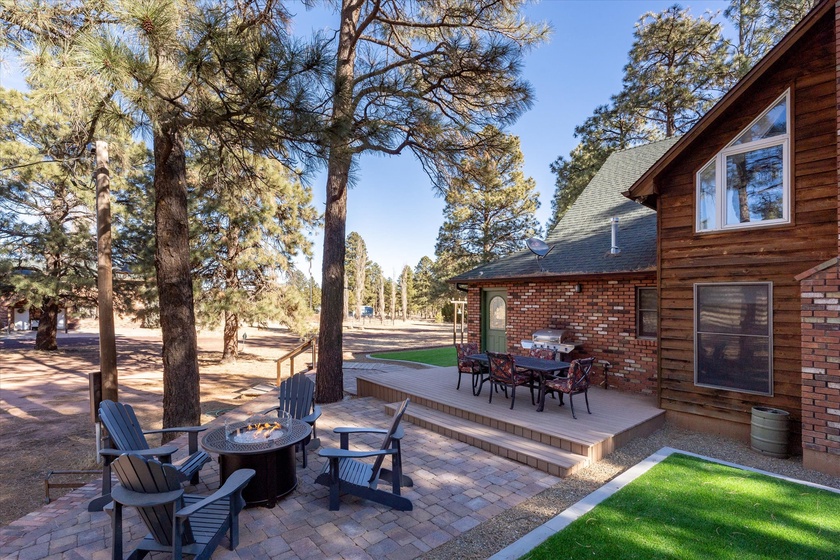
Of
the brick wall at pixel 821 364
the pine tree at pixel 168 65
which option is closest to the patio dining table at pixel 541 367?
the brick wall at pixel 821 364

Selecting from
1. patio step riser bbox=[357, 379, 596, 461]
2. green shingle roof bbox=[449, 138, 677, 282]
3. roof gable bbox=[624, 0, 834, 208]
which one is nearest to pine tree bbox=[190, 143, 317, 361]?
green shingle roof bbox=[449, 138, 677, 282]

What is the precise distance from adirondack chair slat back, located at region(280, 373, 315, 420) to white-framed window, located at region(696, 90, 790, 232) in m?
6.17

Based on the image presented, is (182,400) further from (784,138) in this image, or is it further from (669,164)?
(784,138)

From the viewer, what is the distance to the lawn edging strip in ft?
9.71

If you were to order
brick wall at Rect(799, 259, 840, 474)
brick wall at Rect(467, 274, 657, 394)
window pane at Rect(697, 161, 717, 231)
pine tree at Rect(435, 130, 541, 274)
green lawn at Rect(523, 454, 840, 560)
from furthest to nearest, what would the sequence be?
pine tree at Rect(435, 130, 541, 274) < brick wall at Rect(467, 274, 657, 394) < window pane at Rect(697, 161, 717, 231) < brick wall at Rect(799, 259, 840, 474) < green lawn at Rect(523, 454, 840, 560)

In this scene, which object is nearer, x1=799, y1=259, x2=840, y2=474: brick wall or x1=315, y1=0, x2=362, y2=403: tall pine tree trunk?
x1=799, y1=259, x2=840, y2=474: brick wall

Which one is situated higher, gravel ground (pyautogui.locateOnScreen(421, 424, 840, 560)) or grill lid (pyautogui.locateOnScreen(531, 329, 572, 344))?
grill lid (pyautogui.locateOnScreen(531, 329, 572, 344))

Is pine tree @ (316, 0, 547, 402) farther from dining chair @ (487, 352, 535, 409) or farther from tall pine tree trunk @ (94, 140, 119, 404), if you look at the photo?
tall pine tree trunk @ (94, 140, 119, 404)

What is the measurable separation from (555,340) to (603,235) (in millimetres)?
2883

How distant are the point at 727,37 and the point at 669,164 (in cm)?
1292

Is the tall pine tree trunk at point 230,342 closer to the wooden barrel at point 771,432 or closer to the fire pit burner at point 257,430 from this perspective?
the fire pit burner at point 257,430

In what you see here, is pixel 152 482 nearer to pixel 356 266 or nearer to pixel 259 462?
pixel 259 462

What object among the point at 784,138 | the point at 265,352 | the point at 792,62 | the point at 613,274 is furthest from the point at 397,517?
the point at 265,352

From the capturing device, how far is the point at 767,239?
5.18 meters
